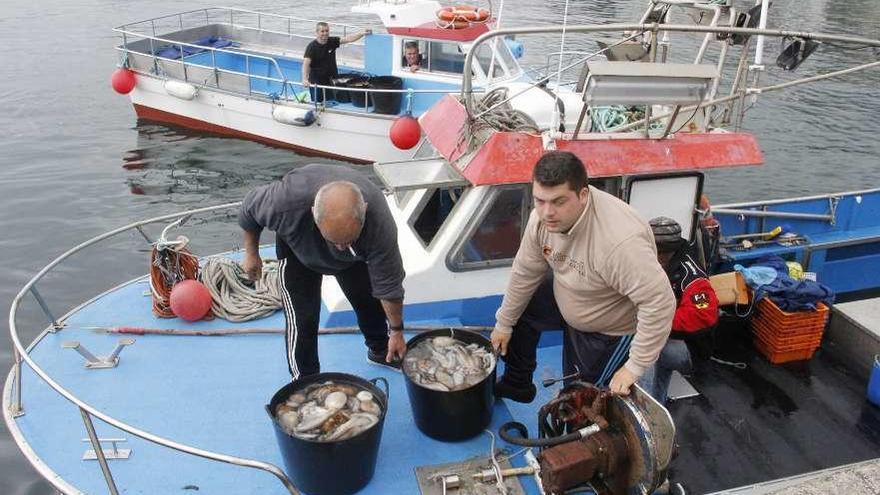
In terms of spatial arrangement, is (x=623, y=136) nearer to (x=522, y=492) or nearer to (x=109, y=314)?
(x=522, y=492)

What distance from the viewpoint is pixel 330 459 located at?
3.30m

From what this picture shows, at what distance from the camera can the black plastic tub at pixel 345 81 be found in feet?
44.9

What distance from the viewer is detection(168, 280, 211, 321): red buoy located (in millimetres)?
4891

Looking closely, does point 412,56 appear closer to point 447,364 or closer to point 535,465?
point 447,364

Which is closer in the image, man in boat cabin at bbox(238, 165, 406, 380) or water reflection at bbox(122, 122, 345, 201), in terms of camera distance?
man in boat cabin at bbox(238, 165, 406, 380)

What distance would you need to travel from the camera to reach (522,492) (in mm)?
3492

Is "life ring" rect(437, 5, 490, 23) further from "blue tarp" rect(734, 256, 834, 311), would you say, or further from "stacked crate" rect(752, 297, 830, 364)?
"stacked crate" rect(752, 297, 830, 364)

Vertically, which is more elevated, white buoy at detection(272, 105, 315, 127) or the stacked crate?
the stacked crate

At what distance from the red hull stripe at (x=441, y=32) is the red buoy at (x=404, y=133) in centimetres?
178

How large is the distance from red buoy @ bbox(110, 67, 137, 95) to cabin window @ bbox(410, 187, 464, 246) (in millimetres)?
13056

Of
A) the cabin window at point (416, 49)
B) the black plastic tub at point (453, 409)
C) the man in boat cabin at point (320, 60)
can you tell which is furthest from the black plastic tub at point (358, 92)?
the black plastic tub at point (453, 409)

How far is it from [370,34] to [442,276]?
10.6 metres

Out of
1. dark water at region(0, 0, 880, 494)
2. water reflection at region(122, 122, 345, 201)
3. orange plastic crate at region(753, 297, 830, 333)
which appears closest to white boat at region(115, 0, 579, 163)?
water reflection at region(122, 122, 345, 201)

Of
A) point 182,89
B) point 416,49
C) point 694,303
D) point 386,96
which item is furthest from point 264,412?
point 182,89
